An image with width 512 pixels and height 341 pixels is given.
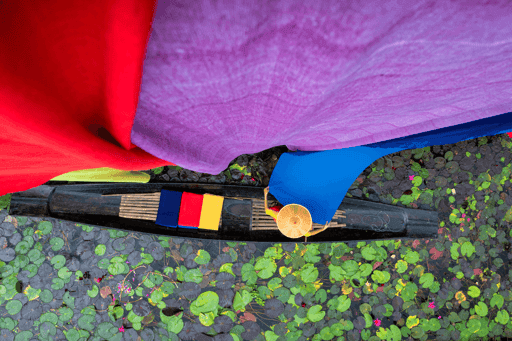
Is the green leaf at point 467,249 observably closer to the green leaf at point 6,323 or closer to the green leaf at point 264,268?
the green leaf at point 264,268

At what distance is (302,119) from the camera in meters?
0.38

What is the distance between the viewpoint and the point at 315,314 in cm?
127

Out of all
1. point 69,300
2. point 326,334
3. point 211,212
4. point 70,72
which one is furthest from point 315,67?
point 69,300

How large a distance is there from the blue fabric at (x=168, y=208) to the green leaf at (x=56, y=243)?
1.69 ft

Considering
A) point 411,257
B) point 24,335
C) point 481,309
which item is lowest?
point 24,335

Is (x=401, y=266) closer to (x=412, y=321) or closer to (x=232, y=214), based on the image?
(x=412, y=321)

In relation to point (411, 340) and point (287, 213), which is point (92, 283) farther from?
point (411, 340)

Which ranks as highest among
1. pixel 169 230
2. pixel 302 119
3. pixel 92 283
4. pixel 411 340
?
pixel 302 119

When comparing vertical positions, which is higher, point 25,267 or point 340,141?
point 340,141

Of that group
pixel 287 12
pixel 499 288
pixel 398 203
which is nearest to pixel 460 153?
pixel 398 203

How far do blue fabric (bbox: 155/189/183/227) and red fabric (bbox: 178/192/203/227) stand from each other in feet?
0.06

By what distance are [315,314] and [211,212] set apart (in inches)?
28.4

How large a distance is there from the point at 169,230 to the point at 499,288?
173 centimetres

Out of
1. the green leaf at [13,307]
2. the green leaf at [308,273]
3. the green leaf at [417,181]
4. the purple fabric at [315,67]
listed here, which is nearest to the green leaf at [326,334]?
the green leaf at [308,273]
